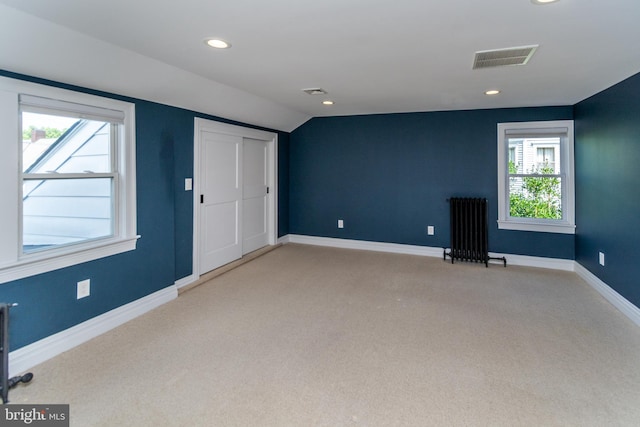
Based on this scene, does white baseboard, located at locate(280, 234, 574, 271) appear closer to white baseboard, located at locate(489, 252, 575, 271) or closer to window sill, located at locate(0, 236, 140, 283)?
white baseboard, located at locate(489, 252, 575, 271)

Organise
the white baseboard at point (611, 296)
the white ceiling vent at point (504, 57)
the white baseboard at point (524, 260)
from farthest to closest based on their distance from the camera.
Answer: the white baseboard at point (524, 260) < the white baseboard at point (611, 296) < the white ceiling vent at point (504, 57)

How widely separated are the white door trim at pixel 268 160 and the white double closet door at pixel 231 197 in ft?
0.20

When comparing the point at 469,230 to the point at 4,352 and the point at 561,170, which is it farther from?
the point at 4,352

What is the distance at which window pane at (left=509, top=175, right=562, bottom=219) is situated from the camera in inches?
187

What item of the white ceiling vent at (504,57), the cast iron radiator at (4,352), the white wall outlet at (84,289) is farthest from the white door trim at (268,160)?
the white ceiling vent at (504,57)

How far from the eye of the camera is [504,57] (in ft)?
8.94

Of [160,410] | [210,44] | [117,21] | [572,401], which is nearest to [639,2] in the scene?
[572,401]

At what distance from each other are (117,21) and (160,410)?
225 centimetres

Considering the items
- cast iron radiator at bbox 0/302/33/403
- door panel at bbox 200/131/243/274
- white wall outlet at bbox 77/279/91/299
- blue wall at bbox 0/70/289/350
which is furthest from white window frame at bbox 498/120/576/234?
cast iron radiator at bbox 0/302/33/403

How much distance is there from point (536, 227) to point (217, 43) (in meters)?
4.56

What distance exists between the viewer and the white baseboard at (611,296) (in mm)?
3037

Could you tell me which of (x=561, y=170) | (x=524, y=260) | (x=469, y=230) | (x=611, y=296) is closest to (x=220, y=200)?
(x=469, y=230)

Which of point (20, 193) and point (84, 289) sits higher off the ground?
point (20, 193)

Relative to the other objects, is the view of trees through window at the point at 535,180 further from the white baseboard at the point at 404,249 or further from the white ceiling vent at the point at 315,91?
the white ceiling vent at the point at 315,91
